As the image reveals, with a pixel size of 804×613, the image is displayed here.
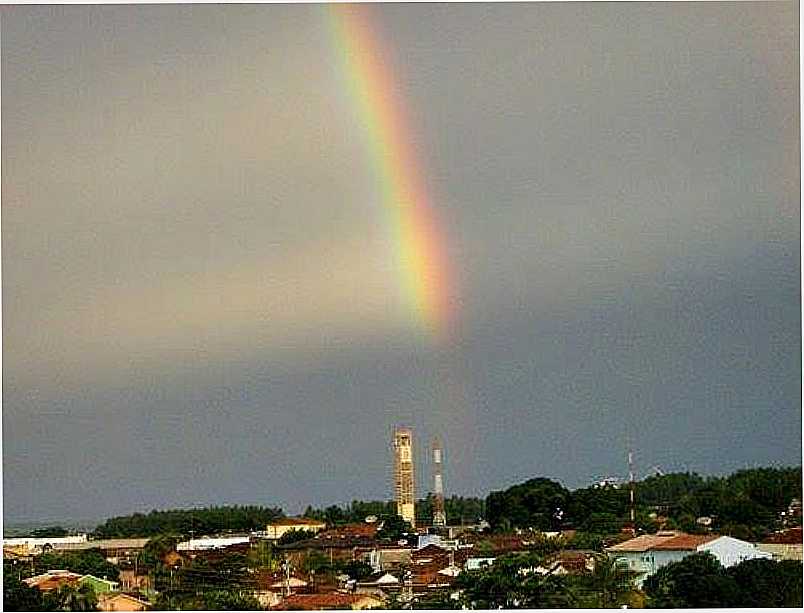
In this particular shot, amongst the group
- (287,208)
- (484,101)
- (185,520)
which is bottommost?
(185,520)

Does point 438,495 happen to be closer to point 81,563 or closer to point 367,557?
point 367,557

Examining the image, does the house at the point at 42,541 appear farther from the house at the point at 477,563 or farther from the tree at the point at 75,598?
the house at the point at 477,563

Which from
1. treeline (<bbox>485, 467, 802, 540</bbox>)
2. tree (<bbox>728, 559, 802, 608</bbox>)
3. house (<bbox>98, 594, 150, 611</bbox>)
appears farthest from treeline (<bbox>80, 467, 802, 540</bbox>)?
house (<bbox>98, 594, 150, 611</bbox>)

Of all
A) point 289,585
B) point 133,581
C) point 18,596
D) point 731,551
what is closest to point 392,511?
point 289,585

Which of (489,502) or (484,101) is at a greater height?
(484,101)

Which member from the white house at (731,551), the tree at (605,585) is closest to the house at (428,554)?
the tree at (605,585)

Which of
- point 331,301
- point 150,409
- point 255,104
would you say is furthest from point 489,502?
point 255,104

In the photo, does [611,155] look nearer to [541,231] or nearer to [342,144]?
[541,231]
